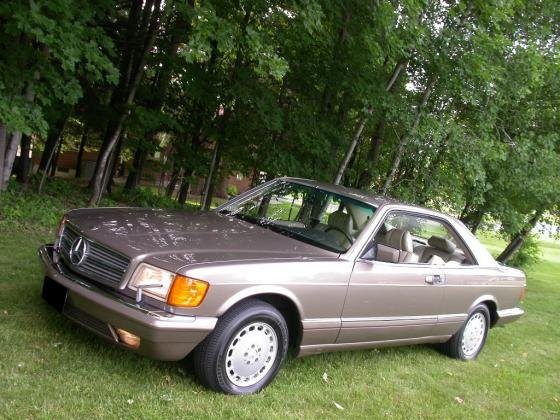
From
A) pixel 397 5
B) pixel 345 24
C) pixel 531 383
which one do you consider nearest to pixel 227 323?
pixel 531 383

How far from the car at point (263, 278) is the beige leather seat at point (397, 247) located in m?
0.01

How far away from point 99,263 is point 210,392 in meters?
1.16

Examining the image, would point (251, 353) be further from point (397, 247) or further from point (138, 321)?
point (397, 247)

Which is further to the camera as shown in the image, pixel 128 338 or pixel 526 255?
pixel 526 255

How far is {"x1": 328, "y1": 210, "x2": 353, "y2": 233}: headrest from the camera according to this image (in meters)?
5.07

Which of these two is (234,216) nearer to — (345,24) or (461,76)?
(345,24)

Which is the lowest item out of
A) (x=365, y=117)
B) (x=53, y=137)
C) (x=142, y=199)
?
(x=142, y=199)

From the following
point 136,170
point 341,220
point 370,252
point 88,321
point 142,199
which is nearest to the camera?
point 88,321

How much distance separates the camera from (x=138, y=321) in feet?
12.0

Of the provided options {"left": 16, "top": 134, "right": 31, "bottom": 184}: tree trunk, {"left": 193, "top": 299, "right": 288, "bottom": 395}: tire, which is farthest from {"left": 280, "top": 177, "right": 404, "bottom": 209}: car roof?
{"left": 16, "top": 134, "right": 31, "bottom": 184}: tree trunk

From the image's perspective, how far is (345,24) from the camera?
10.1 m

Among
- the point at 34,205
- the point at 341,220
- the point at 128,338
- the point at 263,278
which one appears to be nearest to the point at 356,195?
the point at 341,220

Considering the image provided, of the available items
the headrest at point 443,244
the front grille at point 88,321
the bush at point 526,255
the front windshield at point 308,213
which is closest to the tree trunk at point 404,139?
the headrest at point 443,244

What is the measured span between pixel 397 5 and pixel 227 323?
6534mm
